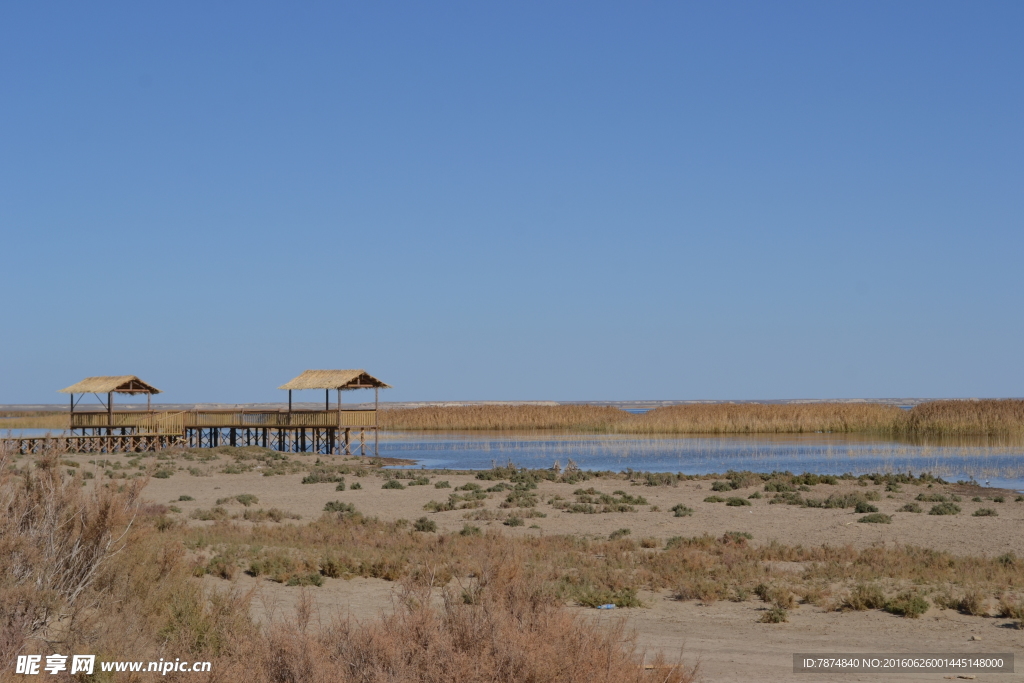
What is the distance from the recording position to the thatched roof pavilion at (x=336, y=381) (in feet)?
160

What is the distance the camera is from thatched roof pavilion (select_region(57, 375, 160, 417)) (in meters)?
49.1

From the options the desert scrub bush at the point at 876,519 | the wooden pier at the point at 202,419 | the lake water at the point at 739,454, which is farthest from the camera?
the wooden pier at the point at 202,419

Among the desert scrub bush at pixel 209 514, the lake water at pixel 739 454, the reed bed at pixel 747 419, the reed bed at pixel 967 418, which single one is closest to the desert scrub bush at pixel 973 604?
the desert scrub bush at pixel 209 514

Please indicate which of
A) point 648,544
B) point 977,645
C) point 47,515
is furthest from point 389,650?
point 648,544

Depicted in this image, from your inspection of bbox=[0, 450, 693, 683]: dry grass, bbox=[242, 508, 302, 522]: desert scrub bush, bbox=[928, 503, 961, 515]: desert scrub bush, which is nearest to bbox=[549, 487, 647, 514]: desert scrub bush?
Result: bbox=[242, 508, 302, 522]: desert scrub bush

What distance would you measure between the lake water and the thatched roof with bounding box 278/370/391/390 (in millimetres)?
4223

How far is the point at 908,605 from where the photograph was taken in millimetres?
11188

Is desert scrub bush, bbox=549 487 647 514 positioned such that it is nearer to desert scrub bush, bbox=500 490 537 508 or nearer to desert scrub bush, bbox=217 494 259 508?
desert scrub bush, bbox=500 490 537 508

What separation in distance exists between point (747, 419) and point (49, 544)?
191 ft

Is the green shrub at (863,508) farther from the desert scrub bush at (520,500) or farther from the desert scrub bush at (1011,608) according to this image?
the desert scrub bush at (1011,608)

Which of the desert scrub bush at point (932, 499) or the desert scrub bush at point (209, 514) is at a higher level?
the desert scrub bush at point (209, 514)

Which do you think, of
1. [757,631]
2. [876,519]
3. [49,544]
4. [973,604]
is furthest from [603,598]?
[876,519]

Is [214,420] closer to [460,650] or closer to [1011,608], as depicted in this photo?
[1011,608]

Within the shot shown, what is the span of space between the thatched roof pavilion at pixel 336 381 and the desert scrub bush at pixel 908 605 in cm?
3933
